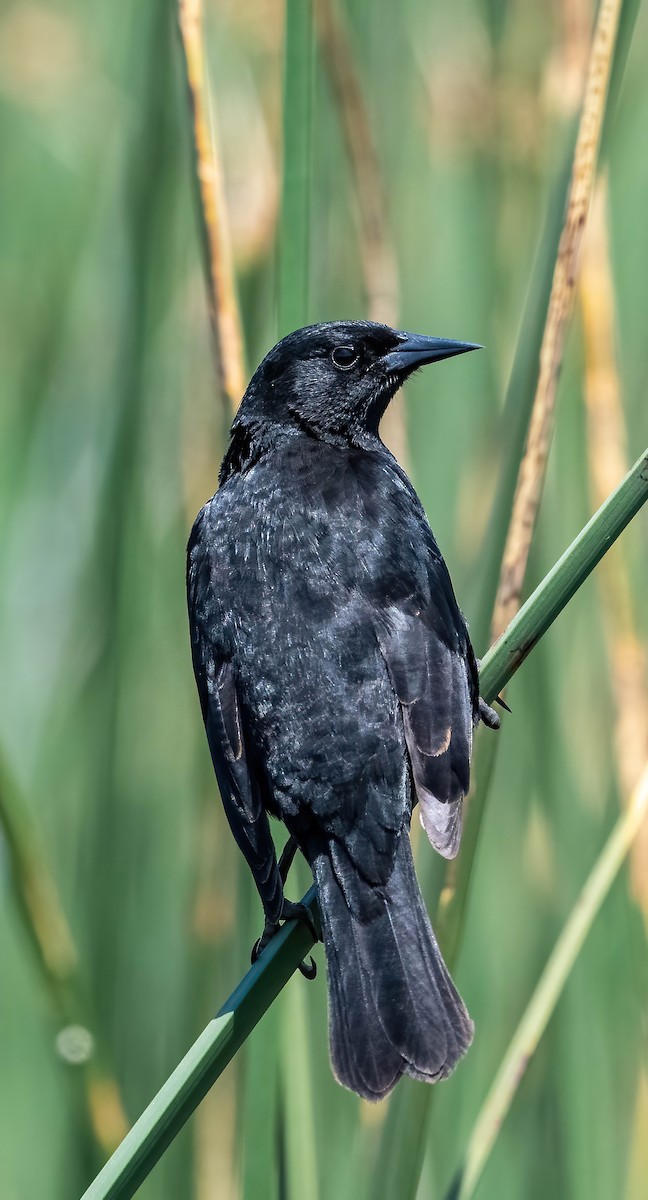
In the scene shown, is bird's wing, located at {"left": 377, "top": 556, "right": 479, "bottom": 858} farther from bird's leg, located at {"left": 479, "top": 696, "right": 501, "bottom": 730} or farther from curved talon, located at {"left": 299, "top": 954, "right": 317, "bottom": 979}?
curved talon, located at {"left": 299, "top": 954, "right": 317, "bottom": 979}

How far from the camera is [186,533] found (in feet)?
7.75

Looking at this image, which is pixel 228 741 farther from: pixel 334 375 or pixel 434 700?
pixel 334 375

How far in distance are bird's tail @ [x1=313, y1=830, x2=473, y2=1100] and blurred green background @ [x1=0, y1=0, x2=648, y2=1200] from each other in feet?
0.32

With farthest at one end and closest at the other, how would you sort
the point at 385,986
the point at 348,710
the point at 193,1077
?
the point at 348,710 → the point at 385,986 → the point at 193,1077

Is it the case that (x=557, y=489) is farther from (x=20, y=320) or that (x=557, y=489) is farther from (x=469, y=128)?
(x=20, y=320)

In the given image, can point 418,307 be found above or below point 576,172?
below

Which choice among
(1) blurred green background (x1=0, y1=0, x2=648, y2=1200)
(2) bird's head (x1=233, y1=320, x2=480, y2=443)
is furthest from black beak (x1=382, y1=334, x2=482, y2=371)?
(1) blurred green background (x1=0, y1=0, x2=648, y2=1200)

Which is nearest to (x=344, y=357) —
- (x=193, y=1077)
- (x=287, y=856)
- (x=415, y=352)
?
(x=415, y=352)

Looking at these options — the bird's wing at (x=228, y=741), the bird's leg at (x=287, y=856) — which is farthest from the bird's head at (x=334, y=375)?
the bird's leg at (x=287, y=856)

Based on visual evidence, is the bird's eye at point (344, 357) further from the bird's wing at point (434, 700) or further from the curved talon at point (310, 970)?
the curved talon at point (310, 970)

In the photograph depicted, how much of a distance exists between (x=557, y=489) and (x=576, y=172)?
77cm

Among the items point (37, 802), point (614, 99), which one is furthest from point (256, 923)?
point (614, 99)

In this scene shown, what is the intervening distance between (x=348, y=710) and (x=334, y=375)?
76cm

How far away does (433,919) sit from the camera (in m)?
1.80
